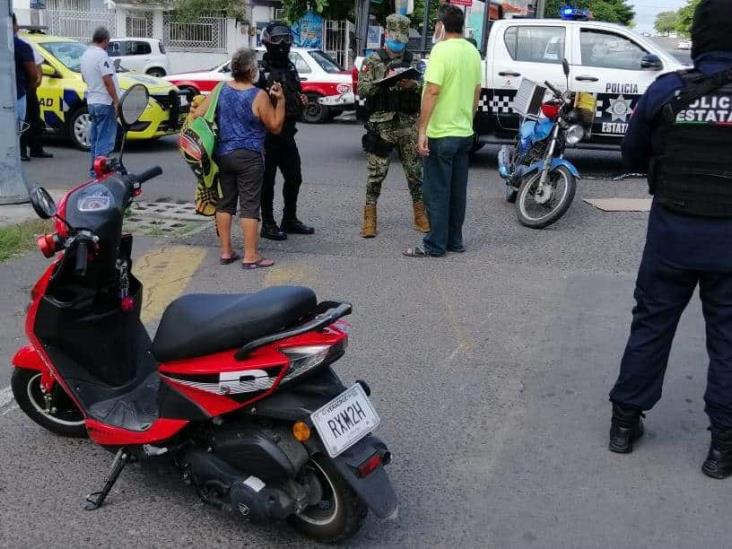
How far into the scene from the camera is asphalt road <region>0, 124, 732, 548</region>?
3467 mm

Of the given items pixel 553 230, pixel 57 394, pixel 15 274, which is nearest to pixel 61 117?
pixel 15 274

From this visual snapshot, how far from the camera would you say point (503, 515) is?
3.56 meters

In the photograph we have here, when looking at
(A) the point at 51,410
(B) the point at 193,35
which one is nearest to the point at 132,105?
Result: (A) the point at 51,410

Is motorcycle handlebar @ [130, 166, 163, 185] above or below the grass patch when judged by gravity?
above

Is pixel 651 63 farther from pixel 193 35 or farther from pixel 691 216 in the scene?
pixel 193 35

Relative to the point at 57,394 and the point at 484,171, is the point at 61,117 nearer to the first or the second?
the point at 484,171

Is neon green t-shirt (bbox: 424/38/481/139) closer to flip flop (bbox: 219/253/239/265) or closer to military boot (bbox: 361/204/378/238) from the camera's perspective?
military boot (bbox: 361/204/378/238)

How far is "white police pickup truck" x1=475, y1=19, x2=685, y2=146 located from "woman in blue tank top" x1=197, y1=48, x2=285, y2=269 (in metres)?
5.30

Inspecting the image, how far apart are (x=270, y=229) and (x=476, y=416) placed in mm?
3903

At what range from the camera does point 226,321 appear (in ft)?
10.5

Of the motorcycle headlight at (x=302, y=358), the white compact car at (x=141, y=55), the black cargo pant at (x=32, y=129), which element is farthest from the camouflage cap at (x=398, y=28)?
the white compact car at (x=141, y=55)

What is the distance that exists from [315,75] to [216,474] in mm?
14754

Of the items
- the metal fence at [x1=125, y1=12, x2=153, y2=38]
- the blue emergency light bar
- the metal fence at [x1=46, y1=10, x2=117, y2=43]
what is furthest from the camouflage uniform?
the metal fence at [x1=125, y1=12, x2=153, y2=38]

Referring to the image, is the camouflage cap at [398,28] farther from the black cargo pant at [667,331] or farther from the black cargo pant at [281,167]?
the black cargo pant at [667,331]
